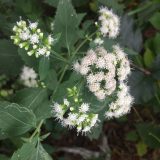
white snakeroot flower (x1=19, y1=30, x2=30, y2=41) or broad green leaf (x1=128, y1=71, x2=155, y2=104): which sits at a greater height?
broad green leaf (x1=128, y1=71, x2=155, y2=104)

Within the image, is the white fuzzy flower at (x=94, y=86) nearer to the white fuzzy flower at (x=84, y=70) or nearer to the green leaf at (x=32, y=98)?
the white fuzzy flower at (x=84, y=70)

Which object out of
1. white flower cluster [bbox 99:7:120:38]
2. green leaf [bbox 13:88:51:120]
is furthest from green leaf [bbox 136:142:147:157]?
green leaf [bbox 13:88:51:120]

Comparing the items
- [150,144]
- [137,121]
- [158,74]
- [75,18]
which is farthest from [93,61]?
[137,121]

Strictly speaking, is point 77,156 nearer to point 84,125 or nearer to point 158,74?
point 158,74

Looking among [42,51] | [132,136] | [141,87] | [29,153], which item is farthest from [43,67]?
[132,136]

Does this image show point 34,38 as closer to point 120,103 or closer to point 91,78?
point 91,78

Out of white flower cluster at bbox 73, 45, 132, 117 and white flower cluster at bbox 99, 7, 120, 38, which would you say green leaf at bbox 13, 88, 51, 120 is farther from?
white flower cluster at bbox 99, 7, 120, 38

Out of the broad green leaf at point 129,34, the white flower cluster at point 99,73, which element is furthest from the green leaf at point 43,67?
the broad green leaf at point 129,34
